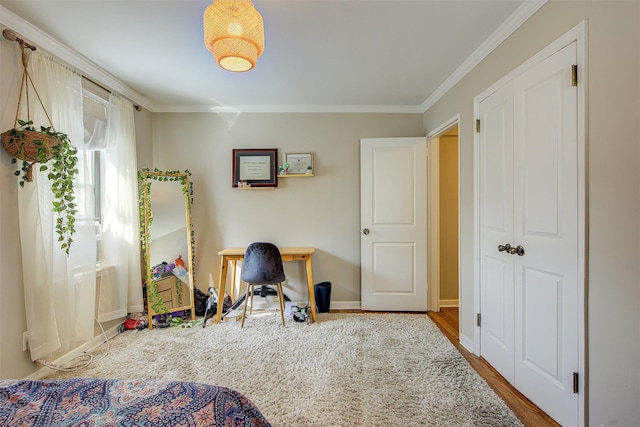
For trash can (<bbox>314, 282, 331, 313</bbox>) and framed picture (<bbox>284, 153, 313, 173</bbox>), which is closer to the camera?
trash can (<bbox>314, 282, 331, 313</bbox>)

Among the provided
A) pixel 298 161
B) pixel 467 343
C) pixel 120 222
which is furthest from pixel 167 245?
pixel 467 343

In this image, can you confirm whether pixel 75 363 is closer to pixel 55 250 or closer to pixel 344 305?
pixel 55 250

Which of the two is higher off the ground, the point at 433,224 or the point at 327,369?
the point at 433,224

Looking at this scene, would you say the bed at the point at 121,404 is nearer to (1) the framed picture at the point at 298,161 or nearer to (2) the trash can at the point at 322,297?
(2) the trash can at the point at 322,297

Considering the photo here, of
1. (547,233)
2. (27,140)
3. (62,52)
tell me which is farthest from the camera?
(62,52)

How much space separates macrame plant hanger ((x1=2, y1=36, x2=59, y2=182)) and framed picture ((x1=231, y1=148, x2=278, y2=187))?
164 cm

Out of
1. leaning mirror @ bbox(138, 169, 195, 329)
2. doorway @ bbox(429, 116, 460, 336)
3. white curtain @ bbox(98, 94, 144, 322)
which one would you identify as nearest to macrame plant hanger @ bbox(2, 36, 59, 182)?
white curtain @ bbox(98, 94, 144, 322)

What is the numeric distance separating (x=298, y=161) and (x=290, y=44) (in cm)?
140

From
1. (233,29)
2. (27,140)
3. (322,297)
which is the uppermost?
(233,29)

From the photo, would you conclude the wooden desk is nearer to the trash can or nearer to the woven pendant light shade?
the trash can

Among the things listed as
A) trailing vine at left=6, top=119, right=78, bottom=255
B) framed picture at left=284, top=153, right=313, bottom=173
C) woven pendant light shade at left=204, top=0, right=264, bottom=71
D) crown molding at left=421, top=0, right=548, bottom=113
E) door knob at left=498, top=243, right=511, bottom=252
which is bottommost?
door knob at left=498, top=243, right=511, bottom=252

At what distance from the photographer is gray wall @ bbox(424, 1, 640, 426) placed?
1126mm

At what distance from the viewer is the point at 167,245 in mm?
3037

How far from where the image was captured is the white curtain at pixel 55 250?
1.80 meters
